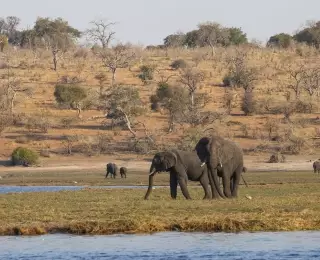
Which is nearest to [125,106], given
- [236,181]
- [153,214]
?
[236,181]

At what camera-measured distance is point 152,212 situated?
23.2 meters

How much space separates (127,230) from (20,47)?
81479 mm

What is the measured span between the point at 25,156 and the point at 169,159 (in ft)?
79.4

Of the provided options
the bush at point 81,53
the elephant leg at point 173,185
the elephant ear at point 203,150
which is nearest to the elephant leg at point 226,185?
the elephant ear at point 203,150

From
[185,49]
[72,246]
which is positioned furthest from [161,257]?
[185,49]

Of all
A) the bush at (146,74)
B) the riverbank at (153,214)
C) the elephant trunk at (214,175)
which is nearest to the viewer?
the riverbank at (153,214)

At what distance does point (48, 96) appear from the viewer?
69812 mm

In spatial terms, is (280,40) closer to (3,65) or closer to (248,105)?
(3,65)

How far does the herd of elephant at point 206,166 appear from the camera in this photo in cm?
2788

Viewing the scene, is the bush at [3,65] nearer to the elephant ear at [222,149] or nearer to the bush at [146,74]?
the bush at [146,74]

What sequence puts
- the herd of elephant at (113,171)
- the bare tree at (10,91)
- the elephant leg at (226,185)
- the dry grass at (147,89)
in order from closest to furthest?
1. the elephant leg at (226,185)
2. the herd of elephant at (113,171)
3. the dry grass at (147,89)
4. the bare tree at (10,91)

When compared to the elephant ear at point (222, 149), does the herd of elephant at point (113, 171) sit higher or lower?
lower

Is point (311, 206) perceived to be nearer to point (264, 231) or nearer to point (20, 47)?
point (264, 231)

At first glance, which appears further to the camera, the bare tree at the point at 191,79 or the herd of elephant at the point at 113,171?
the bare tree at the point at 191,79
